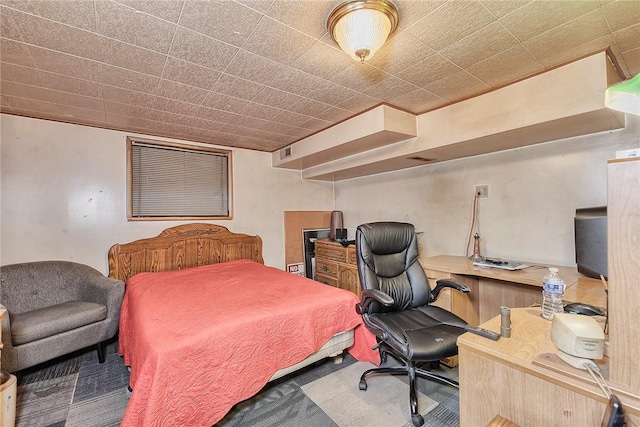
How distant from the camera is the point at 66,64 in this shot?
1773 millimetres

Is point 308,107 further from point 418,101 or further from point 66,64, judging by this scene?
point 66,64

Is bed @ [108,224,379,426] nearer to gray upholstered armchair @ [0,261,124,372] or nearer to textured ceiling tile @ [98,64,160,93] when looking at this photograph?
gray upholstered armchair @ [0,261,124,372]

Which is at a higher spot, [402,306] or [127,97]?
[127,97]

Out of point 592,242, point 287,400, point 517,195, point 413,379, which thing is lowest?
point 287,400

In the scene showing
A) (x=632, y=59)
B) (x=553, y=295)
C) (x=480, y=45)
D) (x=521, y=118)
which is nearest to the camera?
(x=553, y=295)

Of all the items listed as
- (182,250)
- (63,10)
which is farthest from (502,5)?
(182,250)

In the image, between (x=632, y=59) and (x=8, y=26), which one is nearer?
(x=8, y=26)

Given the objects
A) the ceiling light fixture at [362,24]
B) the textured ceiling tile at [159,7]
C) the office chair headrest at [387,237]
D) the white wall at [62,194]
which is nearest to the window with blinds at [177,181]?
the white wall at [62,194]

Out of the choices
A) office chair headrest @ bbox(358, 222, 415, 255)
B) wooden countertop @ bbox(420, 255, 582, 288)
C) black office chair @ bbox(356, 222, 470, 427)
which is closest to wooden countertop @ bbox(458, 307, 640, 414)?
black office chair @ bbox(356, 222, 470, 427)

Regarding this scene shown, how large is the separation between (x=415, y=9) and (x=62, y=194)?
3471 millimetres

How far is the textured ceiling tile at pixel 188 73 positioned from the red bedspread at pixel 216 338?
5.31 ft

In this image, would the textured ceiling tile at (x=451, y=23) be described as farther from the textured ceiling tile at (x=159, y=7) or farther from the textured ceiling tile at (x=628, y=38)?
the textured ceiling tile at (x=159, y=7)

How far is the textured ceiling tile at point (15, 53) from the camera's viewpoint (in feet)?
5.13

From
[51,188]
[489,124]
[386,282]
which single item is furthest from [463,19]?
[51,188]
